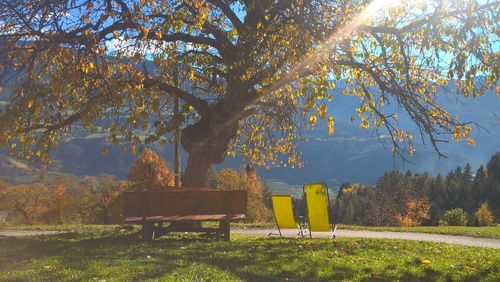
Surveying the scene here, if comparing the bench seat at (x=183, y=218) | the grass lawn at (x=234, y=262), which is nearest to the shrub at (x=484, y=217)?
the bench seat at (x=183, y=218)

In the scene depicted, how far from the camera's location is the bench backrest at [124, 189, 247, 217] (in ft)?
40.7

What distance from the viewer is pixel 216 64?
54.8 feet

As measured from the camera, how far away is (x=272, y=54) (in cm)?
1217

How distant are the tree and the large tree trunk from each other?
31 mm

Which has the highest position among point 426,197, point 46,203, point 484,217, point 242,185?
point 242,185

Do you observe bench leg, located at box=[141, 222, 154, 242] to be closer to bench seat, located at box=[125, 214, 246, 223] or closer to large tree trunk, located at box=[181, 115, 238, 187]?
bench seat, located at box=[125, 214, 246, 223]

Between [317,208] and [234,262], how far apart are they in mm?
5939

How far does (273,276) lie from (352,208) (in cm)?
9181

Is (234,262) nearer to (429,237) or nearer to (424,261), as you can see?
(424,261)

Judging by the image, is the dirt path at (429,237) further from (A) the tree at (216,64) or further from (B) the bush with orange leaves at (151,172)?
(B) the bush with orange leaves at (151,172)

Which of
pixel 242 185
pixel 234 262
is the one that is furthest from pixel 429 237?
pixel 242 185

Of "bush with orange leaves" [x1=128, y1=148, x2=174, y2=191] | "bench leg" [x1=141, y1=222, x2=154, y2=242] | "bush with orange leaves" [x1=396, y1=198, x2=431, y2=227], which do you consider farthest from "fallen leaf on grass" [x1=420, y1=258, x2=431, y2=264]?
"bush with orange leaves" [x1=396, y1=198, x2=431, y2=227]

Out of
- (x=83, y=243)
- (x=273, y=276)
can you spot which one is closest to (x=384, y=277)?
(x=273, y=276)

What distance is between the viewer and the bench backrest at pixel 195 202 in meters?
12.4
